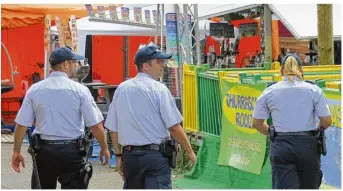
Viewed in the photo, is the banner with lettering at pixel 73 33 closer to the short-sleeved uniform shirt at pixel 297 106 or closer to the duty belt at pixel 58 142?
the duty belt at pixel 58 142

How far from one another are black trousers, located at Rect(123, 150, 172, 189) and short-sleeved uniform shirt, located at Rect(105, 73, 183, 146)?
0.10 meters

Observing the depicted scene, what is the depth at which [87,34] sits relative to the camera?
19.2 metres

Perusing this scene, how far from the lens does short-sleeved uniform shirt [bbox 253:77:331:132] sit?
6930mm

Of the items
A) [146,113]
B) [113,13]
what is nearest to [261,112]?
[146,113]

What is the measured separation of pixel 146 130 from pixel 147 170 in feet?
1.04

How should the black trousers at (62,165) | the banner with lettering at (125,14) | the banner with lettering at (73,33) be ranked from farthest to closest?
the banner with lettering at (125,14)
the banner with lettering at (73,33)
the black trousers at (62,165)

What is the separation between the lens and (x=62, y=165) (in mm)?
6746

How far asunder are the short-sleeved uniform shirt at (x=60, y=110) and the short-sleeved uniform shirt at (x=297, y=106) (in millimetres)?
1563

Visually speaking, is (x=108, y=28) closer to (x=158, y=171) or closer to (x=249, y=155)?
(x=249, y=155)

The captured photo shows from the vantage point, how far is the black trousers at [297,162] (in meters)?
6.89

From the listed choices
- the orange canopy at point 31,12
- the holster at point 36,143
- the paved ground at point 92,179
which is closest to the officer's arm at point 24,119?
the holster at point 36,143

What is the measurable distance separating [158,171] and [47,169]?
1.05 meters

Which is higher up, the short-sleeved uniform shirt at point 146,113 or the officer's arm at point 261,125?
the short-sleeved uniform shirt at point 146,113

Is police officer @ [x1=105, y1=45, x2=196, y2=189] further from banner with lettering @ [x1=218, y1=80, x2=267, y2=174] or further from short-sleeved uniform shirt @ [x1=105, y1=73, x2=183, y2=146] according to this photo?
banner with lettering @ [x1=218, y1=80, x2=267, y2=174]
